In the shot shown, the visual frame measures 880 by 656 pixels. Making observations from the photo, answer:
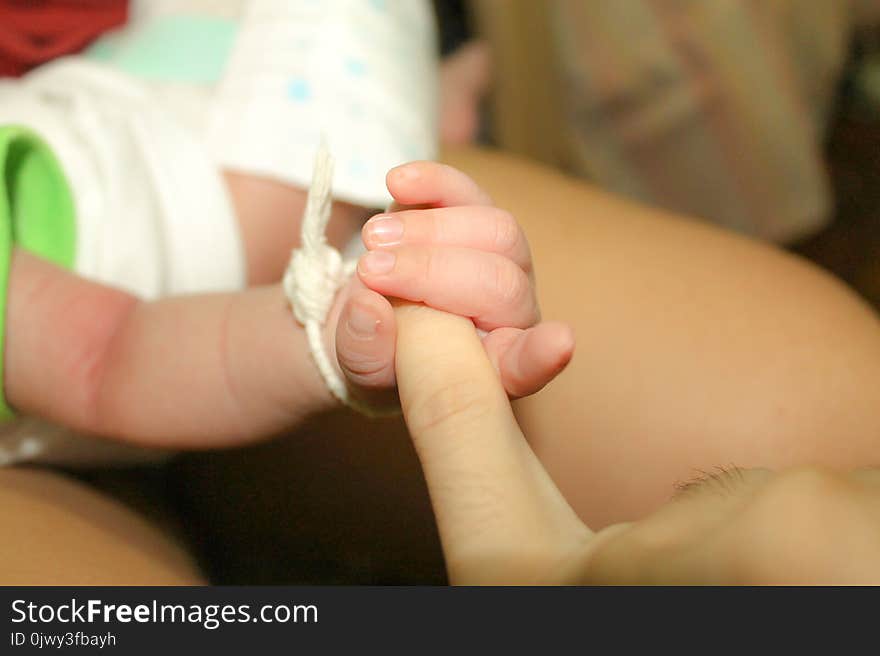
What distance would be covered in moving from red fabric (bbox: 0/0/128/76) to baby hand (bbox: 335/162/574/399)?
1.23 feet

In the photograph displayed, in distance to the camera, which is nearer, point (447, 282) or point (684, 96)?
point (447, 282)

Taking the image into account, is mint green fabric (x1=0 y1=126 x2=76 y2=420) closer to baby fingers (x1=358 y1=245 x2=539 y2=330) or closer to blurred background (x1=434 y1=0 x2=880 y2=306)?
baby fingers (x1=358 y1=245 x2=539 y2=330)

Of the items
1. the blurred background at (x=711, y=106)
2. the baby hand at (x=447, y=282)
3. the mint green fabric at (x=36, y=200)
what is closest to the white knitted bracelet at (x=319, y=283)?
the baby hand at (x=447, y=282)

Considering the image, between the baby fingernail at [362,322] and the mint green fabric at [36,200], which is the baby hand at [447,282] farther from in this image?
the mint green fabric at [36,200]

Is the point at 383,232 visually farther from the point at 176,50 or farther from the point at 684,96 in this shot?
the point at 684,96

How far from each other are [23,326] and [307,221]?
0.58 ft

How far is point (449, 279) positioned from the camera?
30cm

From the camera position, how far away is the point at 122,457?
48 cm

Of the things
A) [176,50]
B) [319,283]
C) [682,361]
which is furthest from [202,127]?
[682,361]

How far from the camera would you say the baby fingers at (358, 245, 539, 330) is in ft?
0.98

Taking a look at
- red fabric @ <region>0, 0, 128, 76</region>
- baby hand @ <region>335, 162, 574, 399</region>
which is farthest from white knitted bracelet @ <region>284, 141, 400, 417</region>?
red fabric @ <region>0, 0, 128, 76</region>

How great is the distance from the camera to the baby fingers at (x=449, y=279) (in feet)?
0.98

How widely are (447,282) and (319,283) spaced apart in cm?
7

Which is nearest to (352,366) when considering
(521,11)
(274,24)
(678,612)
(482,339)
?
(482,339)
